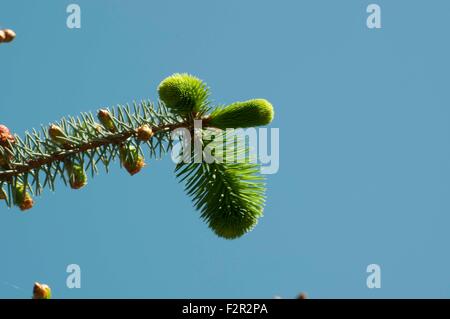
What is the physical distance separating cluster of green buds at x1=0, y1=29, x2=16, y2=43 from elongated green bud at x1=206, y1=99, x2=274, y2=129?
5.31 ft

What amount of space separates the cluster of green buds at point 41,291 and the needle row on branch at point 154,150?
1.28 metres

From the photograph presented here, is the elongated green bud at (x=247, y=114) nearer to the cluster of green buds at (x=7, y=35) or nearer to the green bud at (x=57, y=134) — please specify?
the green bud at (x=57, y=134)

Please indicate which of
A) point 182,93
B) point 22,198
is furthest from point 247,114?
point 22,198

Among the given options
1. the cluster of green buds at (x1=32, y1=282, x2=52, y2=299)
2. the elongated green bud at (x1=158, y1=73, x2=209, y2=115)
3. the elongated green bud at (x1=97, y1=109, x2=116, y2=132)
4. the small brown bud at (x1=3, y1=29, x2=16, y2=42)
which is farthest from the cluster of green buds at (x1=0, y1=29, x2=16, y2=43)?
the elongated green bud at (x1=158, y1=73, x2=209, y2=115)

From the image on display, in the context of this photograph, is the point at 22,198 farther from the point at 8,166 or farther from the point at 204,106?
the point at 204,106

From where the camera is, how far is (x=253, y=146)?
4.00 meters

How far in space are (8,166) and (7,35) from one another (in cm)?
109

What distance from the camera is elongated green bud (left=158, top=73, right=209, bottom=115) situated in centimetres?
367

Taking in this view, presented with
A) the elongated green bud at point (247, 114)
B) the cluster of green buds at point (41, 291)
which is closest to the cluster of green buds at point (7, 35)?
the cluster of green buds at point (41, 291)

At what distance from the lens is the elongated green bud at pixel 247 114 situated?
3.80m

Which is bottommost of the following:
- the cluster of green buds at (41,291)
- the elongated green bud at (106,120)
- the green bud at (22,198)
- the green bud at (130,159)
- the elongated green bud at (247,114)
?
the cluster of green buds at (41,291)

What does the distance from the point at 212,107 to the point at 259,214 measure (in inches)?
27.6
